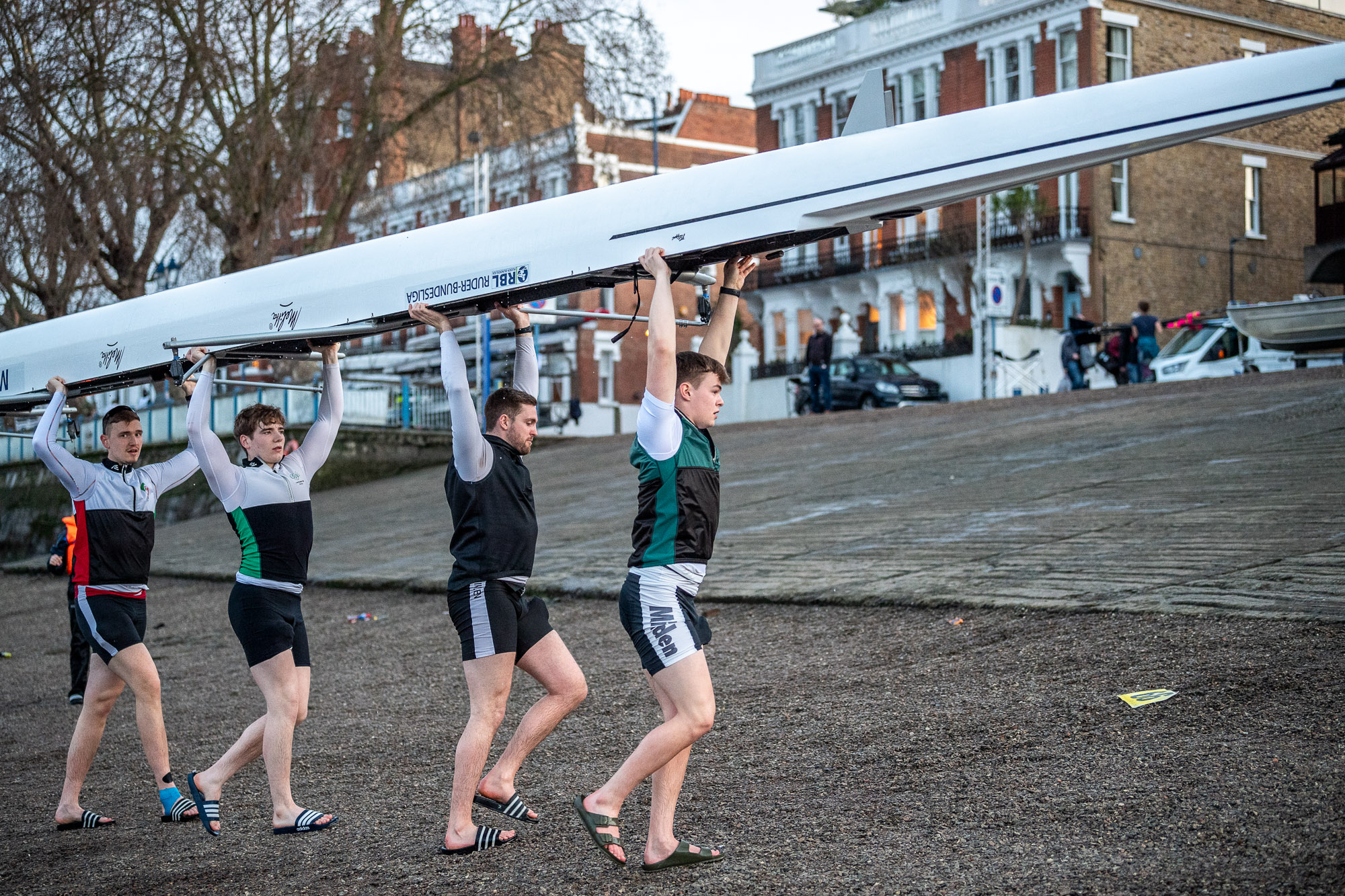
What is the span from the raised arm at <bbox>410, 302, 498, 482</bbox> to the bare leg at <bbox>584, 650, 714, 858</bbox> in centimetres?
116

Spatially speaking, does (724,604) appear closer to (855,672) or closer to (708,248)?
(855,672)

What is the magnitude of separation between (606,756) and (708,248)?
2680mm

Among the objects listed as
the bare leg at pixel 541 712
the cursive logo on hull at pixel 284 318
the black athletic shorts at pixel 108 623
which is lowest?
the bare leg at pixel 541 712

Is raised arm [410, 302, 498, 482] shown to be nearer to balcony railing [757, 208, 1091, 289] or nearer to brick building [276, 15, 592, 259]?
brick building [276, 15, 592, 259]

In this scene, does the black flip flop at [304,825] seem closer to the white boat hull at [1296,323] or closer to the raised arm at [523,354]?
the raised arm at [523,354]

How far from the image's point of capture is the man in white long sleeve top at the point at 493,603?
216 inches

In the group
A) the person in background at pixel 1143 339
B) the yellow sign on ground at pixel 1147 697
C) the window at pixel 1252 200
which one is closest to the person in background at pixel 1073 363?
the person in background at pixel 1143 339

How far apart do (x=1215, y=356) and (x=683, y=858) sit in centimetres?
2518

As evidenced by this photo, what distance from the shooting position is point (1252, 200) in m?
44.4

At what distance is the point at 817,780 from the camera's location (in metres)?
6.09

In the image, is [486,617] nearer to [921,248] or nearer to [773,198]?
[773,198]

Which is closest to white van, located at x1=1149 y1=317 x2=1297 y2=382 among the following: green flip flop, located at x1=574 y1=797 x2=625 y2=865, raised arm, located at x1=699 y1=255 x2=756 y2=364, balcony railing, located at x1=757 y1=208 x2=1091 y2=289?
balcony railing, located at x1=757 y1=208 x2=1091 y2=289

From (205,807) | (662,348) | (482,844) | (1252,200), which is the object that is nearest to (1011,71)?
(1252,200)

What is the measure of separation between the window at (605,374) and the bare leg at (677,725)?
47.0 metres
